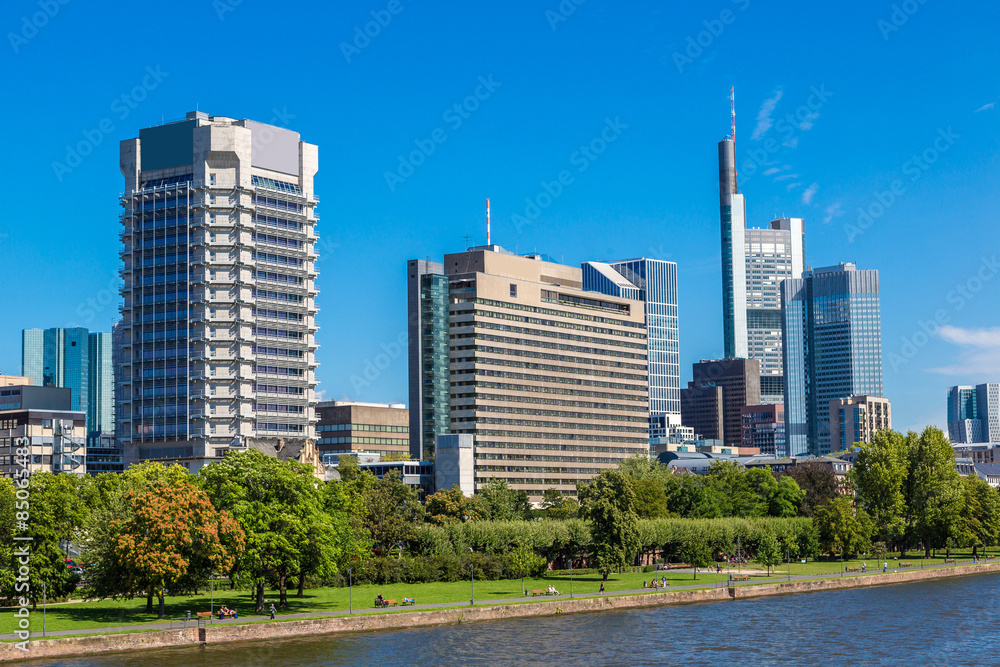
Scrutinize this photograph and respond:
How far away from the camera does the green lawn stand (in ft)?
344

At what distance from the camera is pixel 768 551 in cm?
17138

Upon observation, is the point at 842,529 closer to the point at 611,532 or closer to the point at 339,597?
the point at 611,532

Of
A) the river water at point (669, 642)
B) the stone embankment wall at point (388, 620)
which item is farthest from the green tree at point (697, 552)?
the river water at point (669, 642)

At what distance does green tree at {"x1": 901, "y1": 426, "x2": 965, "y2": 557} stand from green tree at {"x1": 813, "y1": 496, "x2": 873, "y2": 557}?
31.6 ft

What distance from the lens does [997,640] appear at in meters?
101

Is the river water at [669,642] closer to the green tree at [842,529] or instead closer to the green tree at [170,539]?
the green tree at [170,539]

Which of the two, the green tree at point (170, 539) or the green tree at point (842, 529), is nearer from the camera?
the green tree at point (170, 539)

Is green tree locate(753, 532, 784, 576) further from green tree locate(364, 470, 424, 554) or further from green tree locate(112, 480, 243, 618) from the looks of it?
green tree locate(112, 480, 243, 618)

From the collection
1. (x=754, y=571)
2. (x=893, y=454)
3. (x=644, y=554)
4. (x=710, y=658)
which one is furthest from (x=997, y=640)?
(x=893, y=454)

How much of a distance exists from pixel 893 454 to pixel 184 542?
132m

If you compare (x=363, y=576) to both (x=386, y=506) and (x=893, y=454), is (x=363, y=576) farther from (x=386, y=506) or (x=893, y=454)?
(x=893, y=454)

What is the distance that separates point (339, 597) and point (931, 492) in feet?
362

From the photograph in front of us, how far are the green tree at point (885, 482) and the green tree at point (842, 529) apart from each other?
539 cm

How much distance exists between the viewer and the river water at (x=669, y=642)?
9138cm
